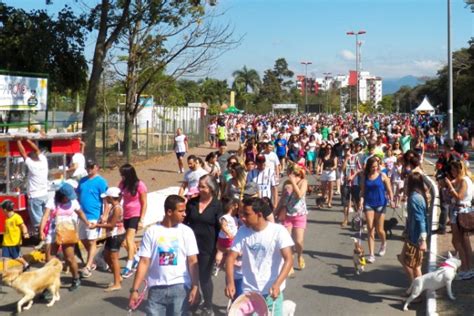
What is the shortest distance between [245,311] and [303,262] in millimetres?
4922

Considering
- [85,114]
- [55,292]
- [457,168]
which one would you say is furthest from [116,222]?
[85,114]

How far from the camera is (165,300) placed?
516cm

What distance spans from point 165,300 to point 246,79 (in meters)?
118

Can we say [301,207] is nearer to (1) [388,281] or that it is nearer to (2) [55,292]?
(1) [388,281]

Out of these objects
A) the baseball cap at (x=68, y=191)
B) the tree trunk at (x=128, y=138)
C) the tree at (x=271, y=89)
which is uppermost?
the tree at (x=271, y=89)

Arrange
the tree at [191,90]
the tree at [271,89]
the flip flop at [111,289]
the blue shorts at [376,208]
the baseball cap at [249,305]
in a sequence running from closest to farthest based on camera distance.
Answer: the baseball cap at [249,305], the flip flop at [111,289], the blue shorts at [376,208], the tree at [191,90], the tree at [271,89]

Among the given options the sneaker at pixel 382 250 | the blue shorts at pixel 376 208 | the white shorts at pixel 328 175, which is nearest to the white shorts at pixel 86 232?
the blue shorts at pixel 376 208

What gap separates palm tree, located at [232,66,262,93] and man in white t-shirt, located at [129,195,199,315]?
114 m

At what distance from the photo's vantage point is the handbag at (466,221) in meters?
8.98

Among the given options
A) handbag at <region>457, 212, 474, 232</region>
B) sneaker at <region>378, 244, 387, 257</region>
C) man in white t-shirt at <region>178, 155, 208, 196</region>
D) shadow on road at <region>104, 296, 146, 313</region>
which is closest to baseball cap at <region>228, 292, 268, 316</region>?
shadow on road at <region>104, 296, 146, 313</region>

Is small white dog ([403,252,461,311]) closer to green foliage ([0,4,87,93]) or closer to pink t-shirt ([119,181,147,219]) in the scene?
pink t-shirt ([119,181,147,219])

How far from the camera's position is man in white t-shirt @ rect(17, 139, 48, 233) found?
1071 cm

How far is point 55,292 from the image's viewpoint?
8039 mm

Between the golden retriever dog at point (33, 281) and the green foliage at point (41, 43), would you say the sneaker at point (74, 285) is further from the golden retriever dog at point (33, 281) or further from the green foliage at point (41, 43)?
the green foliage at point (41, 43)
